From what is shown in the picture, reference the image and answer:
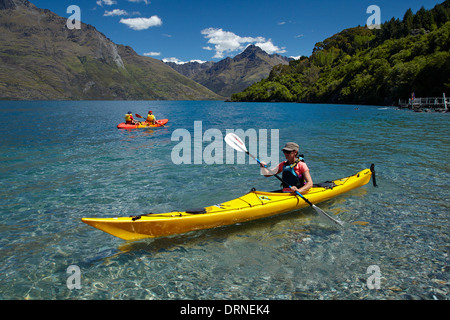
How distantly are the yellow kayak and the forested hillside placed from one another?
61.0 metres

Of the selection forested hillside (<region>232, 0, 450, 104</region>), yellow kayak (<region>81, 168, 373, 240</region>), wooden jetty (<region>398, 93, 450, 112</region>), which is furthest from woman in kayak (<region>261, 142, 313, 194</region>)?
forested hillside (<region>232, 0, 450, 104</region>)

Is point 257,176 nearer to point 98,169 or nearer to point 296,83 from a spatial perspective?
point 98,169

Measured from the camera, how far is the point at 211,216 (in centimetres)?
667

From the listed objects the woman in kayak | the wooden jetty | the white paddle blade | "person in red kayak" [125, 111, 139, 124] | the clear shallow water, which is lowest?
the clear shallow water

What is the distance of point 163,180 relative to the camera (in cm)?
1170

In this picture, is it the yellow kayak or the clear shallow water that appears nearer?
the clear shallow water

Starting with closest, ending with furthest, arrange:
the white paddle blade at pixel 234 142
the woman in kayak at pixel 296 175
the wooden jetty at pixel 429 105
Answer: the woman in kayak at pixel 296 175
the white paddle blade at pixel 234 142
the wooden jetty at pixel 429 105

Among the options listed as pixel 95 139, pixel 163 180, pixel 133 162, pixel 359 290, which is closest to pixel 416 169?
pixel 359 290

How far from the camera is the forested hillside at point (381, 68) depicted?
202 feet

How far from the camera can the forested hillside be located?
61.4 m

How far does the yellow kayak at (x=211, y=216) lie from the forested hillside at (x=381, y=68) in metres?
61.0

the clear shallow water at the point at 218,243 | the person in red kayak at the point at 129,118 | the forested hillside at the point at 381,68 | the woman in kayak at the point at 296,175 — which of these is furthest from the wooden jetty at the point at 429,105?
the woman in kayak at the point at 296,175

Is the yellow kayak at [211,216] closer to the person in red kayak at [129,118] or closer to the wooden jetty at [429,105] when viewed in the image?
the person in red kayak at [129,118]

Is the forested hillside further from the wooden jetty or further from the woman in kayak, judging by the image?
the woman in kayak
